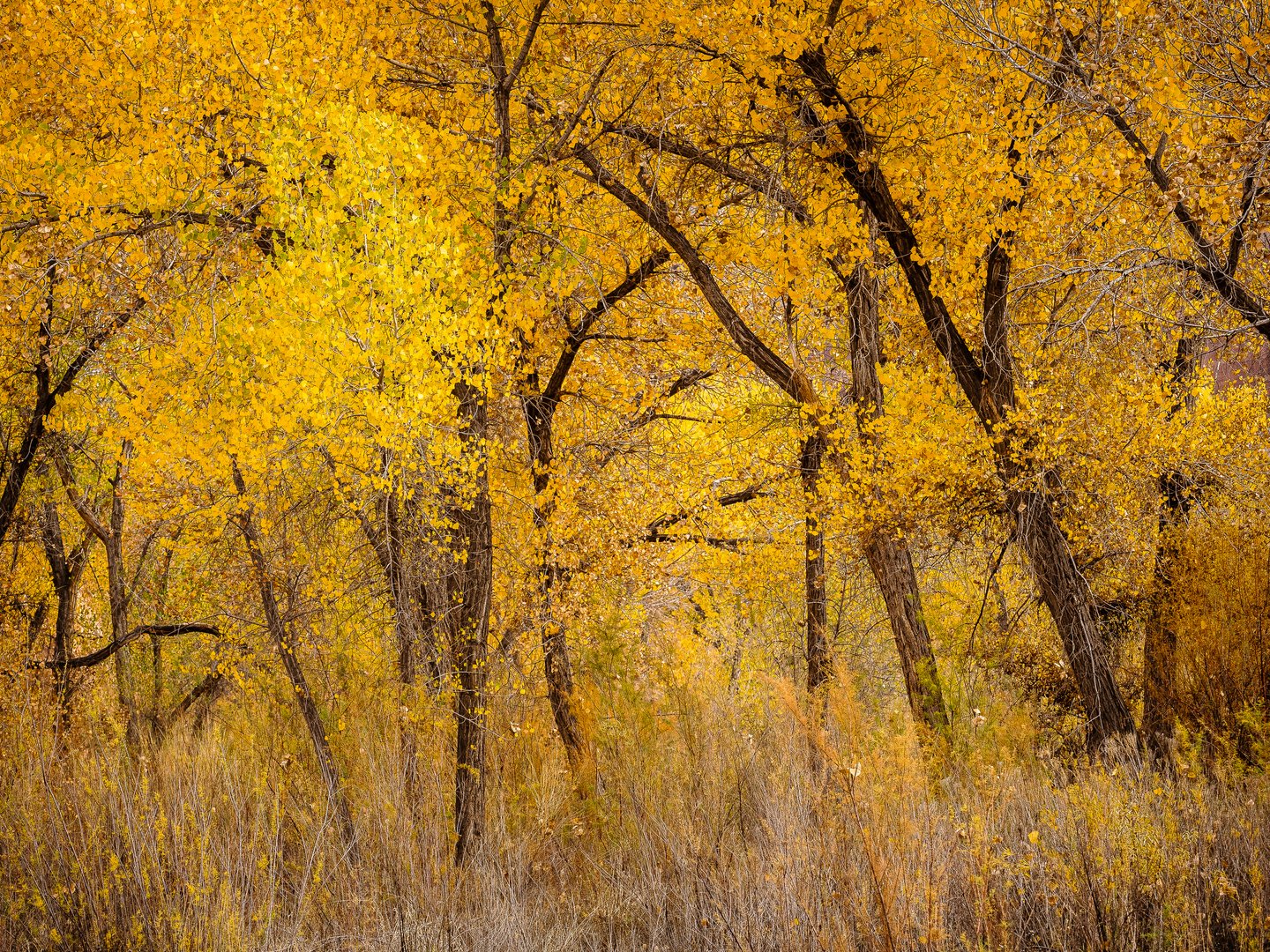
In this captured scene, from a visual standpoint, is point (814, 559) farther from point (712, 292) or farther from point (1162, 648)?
point (1162, 648)

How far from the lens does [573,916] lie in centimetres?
477

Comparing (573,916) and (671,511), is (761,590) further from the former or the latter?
(573,916)

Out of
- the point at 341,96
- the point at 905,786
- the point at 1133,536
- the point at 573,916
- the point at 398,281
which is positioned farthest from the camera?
the point at 1133,536

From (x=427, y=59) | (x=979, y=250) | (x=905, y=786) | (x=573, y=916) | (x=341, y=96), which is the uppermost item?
(x=427, y=59)

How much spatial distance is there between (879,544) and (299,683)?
523cm

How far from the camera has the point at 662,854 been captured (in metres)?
5.11

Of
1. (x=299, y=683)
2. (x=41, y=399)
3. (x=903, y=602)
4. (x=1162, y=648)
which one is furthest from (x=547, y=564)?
(x=1162, y=648)

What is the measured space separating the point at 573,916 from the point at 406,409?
9.75 ft

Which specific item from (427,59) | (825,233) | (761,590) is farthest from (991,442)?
(761,590)

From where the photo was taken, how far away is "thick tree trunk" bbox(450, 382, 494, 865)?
20.5ft

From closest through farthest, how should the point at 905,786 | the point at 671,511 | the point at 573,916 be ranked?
1. the point at 905,786
2. the point at 573,916
3. the point at 671,511

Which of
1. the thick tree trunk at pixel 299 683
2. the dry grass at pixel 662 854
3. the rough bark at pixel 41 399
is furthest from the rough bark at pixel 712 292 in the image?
the rough bark at pixel 41 399

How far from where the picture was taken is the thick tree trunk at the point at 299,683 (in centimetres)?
572

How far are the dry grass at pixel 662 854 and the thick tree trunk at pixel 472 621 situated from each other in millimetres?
252
